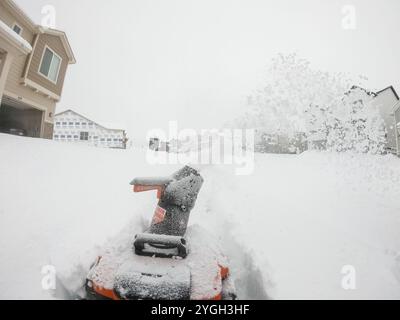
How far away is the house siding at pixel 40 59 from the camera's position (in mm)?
11484

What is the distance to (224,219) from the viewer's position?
185 inches

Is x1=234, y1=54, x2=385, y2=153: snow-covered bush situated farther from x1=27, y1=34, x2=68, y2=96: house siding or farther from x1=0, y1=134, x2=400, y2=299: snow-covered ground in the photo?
x1=27, y1=34, x2=68, y2=96: house siding

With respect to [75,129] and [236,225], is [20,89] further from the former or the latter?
[75,129]

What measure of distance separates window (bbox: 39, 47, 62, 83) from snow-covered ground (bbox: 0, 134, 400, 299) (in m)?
9.00

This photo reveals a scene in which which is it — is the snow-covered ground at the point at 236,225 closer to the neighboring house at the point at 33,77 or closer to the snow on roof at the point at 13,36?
the snow on roof at the point at 13,36

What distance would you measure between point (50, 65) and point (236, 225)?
50.2 feet

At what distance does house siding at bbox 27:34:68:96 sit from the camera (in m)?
11.5

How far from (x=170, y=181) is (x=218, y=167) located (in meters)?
7.23

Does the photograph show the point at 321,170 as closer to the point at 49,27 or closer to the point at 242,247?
the point at 242,247

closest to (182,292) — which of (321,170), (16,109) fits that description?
(321,170)

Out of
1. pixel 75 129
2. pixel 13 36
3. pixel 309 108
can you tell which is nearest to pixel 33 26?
pixel 13 36

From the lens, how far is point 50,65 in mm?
12953

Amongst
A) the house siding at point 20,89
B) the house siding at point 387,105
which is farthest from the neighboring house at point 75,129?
the house siding at point 387,105

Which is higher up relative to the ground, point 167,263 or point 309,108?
point 309,108
